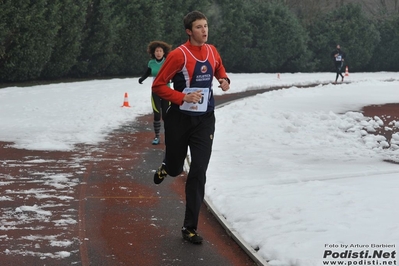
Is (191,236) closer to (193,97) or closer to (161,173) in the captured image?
(161,173)

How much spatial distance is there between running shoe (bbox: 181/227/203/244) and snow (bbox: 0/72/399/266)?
44 centimetres

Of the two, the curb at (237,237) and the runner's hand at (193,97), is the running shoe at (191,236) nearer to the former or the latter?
the curb at (237,237)

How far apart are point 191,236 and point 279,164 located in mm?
4760

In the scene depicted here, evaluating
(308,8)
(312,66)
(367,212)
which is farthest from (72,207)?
(308,8)

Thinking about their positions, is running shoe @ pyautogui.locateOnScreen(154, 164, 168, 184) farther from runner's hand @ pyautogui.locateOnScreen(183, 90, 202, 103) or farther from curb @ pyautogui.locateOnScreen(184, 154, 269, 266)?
runner's hand @ pyautogui.locateOnScreen(183, 90, 202, 103)

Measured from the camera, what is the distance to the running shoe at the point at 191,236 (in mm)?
6688

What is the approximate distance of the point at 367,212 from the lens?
23.5 feet

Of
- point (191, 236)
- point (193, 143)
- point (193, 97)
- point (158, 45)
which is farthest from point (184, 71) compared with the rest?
point (158, 45)

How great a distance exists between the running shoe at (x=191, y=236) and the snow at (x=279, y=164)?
0.44 m

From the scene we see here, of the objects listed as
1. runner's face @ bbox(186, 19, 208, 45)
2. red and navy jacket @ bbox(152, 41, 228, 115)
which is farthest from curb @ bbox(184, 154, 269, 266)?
runner's face @ bbox(186, 19, 208, 45)

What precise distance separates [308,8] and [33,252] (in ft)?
168

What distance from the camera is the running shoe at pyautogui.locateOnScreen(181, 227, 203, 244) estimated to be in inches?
263

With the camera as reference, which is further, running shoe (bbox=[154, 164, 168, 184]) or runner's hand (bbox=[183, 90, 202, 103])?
running shoe (bbox=[154, 164, 168, 184])

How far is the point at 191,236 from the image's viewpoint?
671 centimetres
